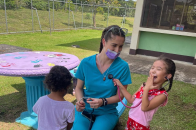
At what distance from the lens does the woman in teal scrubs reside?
Answer: 1896mm

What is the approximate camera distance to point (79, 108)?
74.8 inches

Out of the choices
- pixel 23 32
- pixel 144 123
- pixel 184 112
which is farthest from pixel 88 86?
pixel 23 32

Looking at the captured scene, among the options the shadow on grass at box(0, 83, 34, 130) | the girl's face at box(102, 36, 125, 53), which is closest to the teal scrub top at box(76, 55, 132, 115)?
the girl's face at box(102, 36, 125, 53)

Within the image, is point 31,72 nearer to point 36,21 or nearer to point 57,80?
point 57,80

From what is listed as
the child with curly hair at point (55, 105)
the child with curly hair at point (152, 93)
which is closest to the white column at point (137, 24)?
the child with curly hair at point (152, 93)

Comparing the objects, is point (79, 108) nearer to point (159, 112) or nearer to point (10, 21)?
point (159, 112)

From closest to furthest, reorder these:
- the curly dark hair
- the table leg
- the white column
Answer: the curly dark hair, the table leg, the white column

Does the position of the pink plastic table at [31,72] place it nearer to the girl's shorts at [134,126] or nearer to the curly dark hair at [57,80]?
the curly dark hair at [57,80]

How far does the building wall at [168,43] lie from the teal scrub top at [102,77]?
20.6 ft

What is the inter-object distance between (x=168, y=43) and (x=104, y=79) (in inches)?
256

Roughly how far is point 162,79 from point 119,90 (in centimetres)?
49

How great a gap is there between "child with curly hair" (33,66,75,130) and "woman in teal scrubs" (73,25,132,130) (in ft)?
1.00

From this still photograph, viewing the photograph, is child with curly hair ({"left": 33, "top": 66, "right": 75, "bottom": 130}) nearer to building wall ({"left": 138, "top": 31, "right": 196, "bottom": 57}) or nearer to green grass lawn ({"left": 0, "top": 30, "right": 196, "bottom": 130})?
green grass lawn ({"left": 0, "top": 30, "right": 196, "bottom": 130})

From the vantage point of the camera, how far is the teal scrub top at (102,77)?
1.94m
